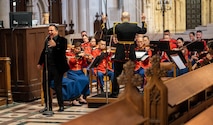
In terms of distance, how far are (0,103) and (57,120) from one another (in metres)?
1.98

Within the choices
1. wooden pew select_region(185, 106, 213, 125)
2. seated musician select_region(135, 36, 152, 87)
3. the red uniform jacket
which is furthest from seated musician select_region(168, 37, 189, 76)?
wooden pew select_region(185, 106, 213, 125)

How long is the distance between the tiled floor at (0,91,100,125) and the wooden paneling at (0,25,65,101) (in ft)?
0.94

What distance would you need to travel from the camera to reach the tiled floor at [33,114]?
8.22 metres

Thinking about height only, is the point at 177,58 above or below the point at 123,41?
below

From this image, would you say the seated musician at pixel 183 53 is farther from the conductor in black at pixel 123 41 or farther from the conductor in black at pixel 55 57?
the conductor in black at pixel 55 57

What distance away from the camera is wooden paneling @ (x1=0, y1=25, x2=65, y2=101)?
10.0 meters

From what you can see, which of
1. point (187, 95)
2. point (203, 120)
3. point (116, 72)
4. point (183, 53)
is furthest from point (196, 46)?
point (203, 120)

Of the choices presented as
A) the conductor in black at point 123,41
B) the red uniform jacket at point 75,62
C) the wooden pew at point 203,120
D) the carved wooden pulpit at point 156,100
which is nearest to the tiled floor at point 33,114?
the red uniform jacket at point 75,62

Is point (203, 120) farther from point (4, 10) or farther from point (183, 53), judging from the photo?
point (4, 10)

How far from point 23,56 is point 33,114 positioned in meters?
1.65

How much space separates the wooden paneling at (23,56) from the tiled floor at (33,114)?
0.94 feet

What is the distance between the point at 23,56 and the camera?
10.1 m

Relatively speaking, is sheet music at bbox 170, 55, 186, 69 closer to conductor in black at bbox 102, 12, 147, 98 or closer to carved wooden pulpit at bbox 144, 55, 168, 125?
conductor in black at bbox 102, 12, 147, 98

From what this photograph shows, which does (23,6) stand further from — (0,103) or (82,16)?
(0,103)
